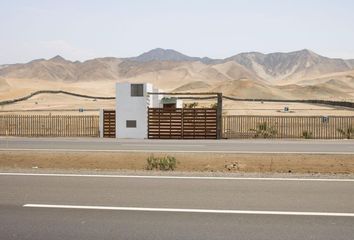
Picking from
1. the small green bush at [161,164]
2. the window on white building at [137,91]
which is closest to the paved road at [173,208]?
the small green bush at [161,164]

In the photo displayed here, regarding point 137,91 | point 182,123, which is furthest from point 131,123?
point 182,123

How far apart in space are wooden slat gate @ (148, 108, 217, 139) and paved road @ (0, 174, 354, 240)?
20952 mm

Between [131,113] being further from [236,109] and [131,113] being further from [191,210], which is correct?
[236,109]

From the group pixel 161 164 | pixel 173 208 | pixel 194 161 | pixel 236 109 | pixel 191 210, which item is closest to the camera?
pixel 191 210

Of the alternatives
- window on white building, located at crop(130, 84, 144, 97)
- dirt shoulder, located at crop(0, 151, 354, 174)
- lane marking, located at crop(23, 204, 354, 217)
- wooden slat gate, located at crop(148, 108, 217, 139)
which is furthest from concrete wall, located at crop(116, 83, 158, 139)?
lane marking, located at crop(23, 204, 354, 217)

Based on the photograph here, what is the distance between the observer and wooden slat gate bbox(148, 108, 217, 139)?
33.8 metres

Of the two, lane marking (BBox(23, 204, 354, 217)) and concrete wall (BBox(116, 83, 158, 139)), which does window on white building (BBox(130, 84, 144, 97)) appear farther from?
lane marking (BBox(23, 204, 354, 217))

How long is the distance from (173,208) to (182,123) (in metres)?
24.6

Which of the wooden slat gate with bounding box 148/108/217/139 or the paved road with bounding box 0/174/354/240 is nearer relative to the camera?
the paved road with bounding box 0/174/354/240

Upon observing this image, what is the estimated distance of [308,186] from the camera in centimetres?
1189

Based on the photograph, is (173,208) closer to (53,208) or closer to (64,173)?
(53,208)

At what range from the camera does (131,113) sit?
113 feet

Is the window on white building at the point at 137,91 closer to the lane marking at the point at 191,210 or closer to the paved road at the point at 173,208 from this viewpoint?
the paved road at the point at 173,208

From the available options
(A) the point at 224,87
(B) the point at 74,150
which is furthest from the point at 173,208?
(A) the point at 224,87
